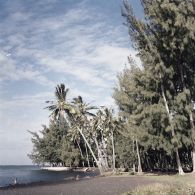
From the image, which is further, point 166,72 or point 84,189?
point 166,72

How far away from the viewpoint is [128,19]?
5291cm

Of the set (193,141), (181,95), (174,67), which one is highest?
(174,67)

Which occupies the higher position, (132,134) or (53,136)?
(53,136)

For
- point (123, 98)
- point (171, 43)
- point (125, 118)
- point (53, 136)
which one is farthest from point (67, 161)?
point (171, 43)

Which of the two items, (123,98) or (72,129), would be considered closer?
(123,98)

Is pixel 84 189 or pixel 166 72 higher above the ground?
pixel 166 72

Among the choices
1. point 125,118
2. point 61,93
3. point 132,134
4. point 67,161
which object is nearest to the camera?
point 132,134

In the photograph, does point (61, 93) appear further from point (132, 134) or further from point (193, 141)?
point (193, 141)

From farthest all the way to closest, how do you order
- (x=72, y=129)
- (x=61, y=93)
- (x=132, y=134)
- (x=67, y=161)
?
(x=67, y=161)
(x=72, y=129)
(x=61, y=93)
(x=132, y=134)

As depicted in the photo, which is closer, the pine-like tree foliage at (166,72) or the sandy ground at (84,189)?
the sandy ground at (84,189)

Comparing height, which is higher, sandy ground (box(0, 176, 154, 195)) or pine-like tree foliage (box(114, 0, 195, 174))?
pine-like tree foliage (box(114, 0, 195, 174))

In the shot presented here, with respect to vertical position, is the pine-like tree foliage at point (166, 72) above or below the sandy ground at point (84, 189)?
above

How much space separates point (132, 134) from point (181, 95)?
11070 millimetres

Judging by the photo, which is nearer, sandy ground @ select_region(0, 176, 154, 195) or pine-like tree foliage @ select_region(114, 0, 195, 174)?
sandy ground @ select_region(0, 176, 154, 195)
